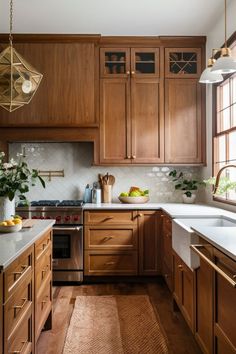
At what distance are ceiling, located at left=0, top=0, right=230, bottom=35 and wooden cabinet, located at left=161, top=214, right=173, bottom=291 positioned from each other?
2.04 m

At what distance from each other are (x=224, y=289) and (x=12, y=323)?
102 centimetres

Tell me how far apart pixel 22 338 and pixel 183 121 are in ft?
9.83

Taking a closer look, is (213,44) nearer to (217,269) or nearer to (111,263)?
(111,263)

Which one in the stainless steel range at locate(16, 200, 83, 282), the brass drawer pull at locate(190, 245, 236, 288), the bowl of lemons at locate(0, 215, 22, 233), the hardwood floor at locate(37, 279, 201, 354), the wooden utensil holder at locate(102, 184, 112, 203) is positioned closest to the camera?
the brass drawer pull at locate(190, 245, 236, 288)

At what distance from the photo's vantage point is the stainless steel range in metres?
3.70

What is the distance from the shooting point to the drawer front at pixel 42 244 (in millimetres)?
2139

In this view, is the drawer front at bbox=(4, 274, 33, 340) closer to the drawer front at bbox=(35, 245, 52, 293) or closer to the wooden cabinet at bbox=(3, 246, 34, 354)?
the wooden cabinet at bbox=(3, 246, 34, 354)

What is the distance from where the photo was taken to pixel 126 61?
4016 mm

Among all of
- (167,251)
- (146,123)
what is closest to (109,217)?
(167,251)

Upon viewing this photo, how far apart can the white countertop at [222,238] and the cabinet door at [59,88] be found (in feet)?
7.52

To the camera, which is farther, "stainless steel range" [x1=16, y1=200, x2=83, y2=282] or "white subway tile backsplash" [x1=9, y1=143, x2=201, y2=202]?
"white subway tile backsplash" [x1=9, y1=143, x2=201, y2=202]

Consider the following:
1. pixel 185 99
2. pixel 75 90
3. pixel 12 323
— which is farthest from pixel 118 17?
pixel 12 323

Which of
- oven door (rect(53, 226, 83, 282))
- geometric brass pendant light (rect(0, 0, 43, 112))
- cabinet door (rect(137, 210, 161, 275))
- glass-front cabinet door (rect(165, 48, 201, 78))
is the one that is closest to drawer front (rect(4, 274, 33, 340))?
geometric brass pendant light (rect(0, 0, 43, 112))

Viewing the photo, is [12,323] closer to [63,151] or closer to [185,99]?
[63,151]
